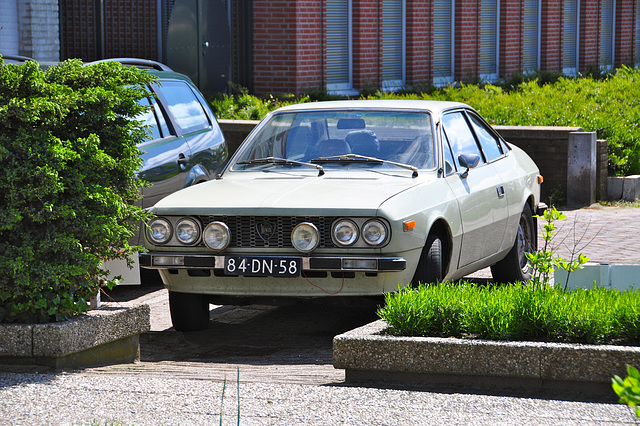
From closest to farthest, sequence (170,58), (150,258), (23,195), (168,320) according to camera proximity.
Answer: (23,195)
(150,258)
(168,320)
(170,58)

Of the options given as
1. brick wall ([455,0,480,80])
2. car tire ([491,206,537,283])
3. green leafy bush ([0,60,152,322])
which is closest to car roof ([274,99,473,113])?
car tire ([491,206,537,283])

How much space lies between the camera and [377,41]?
827 inches

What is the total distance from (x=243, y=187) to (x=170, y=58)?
35.9 feet

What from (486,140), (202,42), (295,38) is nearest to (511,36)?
(295,38)

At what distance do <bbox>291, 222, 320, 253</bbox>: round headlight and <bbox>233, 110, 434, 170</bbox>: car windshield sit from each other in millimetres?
1190

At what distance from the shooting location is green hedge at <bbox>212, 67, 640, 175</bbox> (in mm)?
15312

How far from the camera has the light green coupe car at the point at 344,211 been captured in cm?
658

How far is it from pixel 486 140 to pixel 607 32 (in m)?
25.4

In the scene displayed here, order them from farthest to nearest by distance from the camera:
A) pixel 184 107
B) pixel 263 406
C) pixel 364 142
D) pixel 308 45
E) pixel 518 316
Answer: pixel 308 45, pixel 184 107, pixel 364 142, pixel 518 316, pixel 263 406

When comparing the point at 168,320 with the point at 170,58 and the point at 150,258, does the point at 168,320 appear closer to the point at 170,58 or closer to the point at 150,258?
the point at 150,258

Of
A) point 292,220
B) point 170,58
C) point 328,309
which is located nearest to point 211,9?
point 170,58

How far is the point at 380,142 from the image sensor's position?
307 inches

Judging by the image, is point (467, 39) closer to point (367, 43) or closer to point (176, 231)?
point (367, 43)

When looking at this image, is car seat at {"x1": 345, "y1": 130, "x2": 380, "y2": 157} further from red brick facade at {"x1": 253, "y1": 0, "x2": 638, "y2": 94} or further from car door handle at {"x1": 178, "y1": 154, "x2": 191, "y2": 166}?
red brick facade at {"x1": 253, "y1": 0, "x2": 638, "y2": 94}
